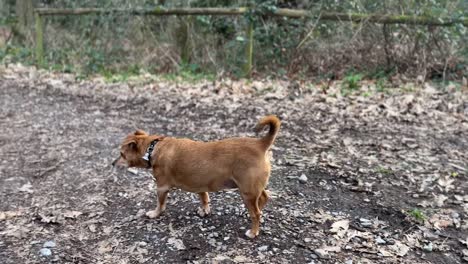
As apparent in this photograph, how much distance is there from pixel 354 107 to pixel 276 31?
11.2 ft

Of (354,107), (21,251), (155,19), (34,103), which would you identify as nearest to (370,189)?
(354,107)

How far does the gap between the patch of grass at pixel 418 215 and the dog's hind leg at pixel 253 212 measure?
1.58 metres

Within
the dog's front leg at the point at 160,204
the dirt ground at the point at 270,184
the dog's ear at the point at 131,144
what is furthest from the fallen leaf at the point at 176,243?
the dog's ear at the point at 131,144

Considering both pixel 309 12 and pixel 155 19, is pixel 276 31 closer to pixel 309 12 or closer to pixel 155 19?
pixel 309 12

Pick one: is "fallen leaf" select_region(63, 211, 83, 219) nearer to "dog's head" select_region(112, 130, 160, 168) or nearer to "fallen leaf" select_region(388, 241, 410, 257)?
"dog's head" select_region(112, 130, 160, 168)

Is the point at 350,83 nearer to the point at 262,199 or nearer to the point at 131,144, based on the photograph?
the point at 262,199

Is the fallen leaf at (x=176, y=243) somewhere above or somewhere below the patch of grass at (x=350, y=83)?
below

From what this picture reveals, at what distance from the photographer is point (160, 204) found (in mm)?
4375

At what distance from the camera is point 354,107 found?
297 inches

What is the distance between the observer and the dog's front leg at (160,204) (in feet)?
13.9

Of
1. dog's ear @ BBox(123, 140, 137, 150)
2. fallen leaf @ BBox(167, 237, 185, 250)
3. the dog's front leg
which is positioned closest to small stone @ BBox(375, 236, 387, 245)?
fallen leaf @ BBox(167, 237, 185, 250)

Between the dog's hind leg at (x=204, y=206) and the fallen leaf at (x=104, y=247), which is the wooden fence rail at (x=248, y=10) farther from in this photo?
the fallen leaf at (x=104, y=247)

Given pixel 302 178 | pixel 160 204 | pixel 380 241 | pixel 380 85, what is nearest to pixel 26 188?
pixel 160 204

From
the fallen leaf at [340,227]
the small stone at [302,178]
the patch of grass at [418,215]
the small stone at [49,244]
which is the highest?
the small stone at [302,178]
